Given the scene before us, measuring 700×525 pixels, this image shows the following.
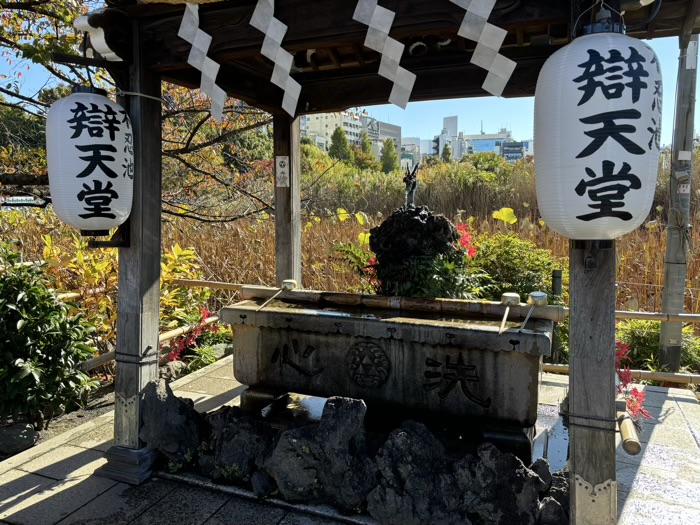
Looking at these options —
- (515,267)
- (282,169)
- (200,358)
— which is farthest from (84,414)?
(515,267)

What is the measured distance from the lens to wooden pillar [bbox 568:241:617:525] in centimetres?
236

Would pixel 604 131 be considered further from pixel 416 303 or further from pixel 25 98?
pixel 25 98

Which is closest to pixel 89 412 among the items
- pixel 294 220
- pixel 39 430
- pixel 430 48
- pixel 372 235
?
pixel 39 430

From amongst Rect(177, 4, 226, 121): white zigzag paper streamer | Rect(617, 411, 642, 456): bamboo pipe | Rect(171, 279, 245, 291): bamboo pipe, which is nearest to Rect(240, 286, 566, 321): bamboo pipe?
Rect(617, 411, 642, 456): bamboo pipe

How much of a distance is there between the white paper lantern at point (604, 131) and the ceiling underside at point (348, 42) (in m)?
0.37

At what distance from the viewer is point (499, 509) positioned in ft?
8.27

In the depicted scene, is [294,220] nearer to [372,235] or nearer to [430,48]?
[372,235]

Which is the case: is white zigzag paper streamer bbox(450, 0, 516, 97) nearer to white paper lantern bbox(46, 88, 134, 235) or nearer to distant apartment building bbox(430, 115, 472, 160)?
white paper lantern bbox(46, 88, 134, 235)

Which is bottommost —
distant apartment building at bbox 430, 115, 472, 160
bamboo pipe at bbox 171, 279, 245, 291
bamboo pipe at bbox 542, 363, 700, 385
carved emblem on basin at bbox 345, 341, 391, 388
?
bamboo pipe at bbox 542, 363, 700, 385

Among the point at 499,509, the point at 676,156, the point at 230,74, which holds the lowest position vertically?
the point at 499,509

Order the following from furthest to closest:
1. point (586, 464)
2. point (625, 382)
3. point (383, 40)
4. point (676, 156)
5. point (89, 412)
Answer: point (676, 156)
point (89, 412)
point (625, 382)
point (383, 40)
point (586, 464)

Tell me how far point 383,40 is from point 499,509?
265 centimetres

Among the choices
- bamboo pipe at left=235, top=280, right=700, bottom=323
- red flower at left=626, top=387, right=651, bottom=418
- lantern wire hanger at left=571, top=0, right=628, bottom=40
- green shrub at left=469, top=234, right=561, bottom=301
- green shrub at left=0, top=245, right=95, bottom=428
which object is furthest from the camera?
green shrub at left=469, top=234, right=561, bottom=301

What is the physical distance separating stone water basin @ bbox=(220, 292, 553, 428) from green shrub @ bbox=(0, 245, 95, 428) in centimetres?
150
